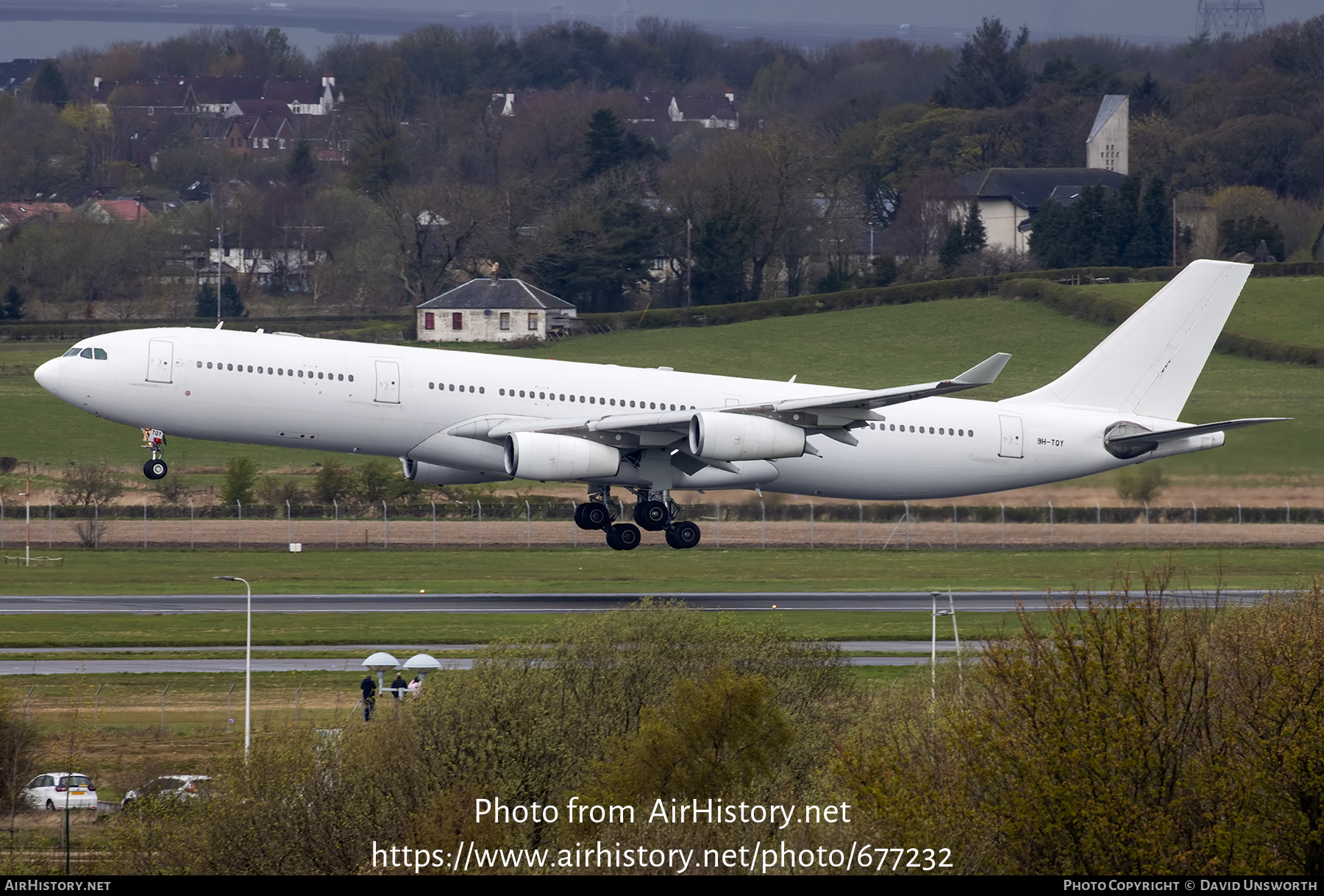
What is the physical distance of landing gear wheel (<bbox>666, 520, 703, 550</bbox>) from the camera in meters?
51.8

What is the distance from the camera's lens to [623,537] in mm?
51469

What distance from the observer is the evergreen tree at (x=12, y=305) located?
123 metres

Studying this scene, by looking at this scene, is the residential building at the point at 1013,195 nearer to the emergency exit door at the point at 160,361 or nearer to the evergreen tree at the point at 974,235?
the evergreen tree at the point at 974,235

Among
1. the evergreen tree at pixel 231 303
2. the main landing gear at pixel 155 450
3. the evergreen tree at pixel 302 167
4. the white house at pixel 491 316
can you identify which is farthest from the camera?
the evergreen tree at pixel 302 167

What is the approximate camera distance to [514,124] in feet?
630

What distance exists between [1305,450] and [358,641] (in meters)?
34.4

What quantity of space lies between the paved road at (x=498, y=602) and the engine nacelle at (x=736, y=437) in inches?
258

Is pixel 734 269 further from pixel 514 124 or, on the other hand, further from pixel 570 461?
pixel 570 461

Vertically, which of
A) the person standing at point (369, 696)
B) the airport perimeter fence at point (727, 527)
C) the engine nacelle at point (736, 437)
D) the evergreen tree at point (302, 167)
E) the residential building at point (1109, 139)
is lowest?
the person standing at point (369, 696)

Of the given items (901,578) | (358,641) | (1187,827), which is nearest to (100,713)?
(358,641)

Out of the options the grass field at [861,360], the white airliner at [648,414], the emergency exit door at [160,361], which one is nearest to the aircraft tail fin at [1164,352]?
the white airliner at [648,414]

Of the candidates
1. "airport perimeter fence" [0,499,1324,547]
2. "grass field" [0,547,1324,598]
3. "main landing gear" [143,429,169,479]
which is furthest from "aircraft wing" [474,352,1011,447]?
"airport perimeter fence" [0,499,1324,547]

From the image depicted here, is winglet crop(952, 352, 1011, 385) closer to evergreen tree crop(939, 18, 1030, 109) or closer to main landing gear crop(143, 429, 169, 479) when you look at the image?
main landing gear crop(143, 429, 169, 479)

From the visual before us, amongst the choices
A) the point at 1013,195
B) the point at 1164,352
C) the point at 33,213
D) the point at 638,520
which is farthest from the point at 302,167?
the point at 1164,352
